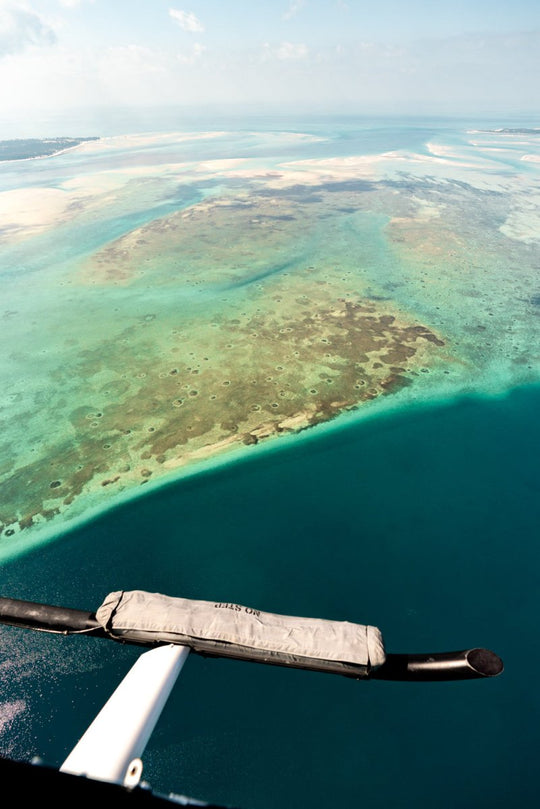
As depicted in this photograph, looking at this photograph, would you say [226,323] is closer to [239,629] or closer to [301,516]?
[301,516]

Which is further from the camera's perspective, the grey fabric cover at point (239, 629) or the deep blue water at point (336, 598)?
the deep blue water at point (336, 598)

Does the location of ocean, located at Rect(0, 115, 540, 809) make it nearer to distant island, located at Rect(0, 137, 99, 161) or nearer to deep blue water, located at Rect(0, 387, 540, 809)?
deep blue water, located at Rect(0, 387, 540, 809)

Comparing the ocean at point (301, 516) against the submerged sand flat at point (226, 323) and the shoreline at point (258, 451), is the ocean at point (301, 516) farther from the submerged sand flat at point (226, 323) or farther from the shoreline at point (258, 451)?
the submerged sand flat at point (226, 323)

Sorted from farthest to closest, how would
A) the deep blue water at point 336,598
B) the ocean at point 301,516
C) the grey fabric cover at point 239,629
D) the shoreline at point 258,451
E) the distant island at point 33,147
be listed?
the distant island at point 33,147
the shoreline at point 258,451
the ocean at point 301,516
the deep blue water at point 336,598
the grey fabric cover at point 239,629

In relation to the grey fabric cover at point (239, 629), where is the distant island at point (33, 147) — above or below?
above

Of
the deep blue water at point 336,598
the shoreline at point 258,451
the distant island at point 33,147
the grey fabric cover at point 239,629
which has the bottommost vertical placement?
the deep blue water at point 336,598

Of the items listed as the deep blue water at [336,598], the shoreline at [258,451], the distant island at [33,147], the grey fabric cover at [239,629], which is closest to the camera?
the grey fabric cover at [239,629]

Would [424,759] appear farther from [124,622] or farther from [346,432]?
[346,432]

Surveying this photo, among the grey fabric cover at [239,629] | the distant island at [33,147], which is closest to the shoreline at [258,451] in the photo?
the grey fabric cover at [239,629]
